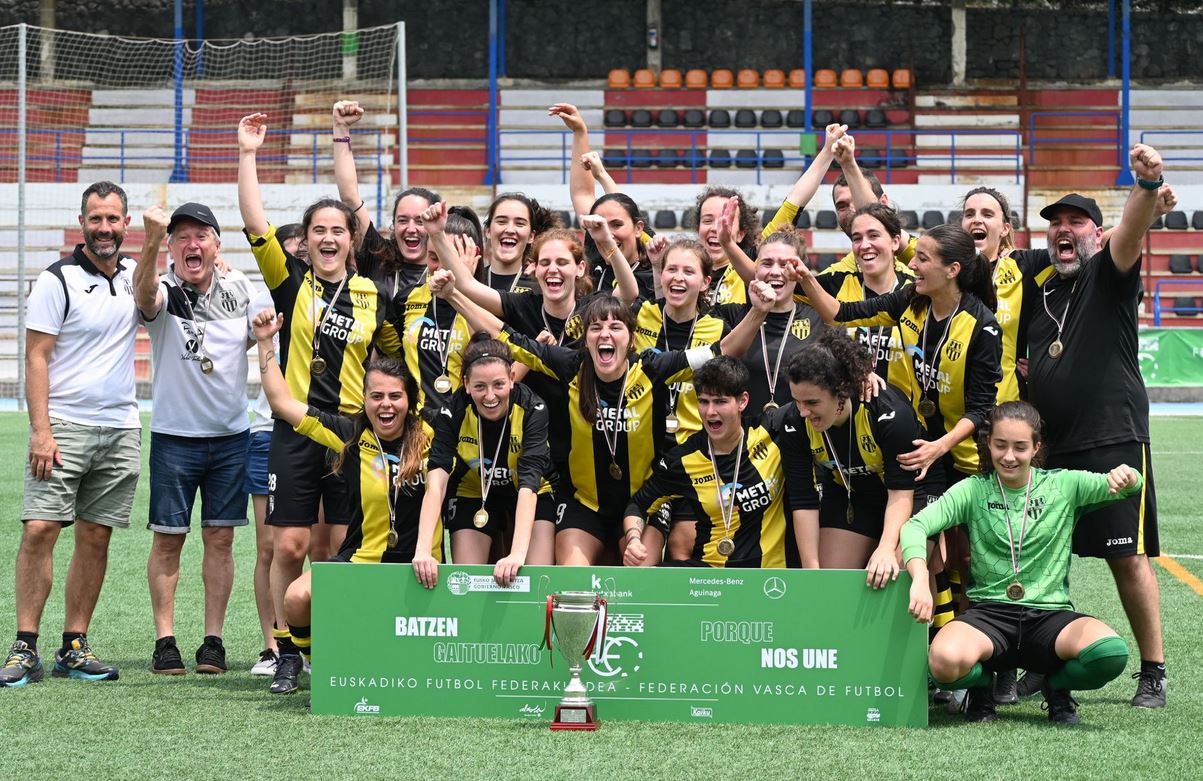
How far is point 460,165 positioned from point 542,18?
428 centimetres

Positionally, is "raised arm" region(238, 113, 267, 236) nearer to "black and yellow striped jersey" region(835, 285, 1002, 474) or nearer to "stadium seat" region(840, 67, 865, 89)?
"black and yellow striped jersey" region(835, 285, 1002, 474)

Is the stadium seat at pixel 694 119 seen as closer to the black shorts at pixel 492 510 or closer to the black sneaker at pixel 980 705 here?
the black shorts at pixel 492 510

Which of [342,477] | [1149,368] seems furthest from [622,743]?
[1149,368]

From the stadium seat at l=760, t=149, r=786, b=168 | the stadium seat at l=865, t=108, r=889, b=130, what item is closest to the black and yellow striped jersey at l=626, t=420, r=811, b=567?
the stadium seat at l=760, t=149, r=786, b=168

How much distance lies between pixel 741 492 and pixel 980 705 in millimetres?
1152

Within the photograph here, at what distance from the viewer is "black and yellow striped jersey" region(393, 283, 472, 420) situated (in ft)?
20.1

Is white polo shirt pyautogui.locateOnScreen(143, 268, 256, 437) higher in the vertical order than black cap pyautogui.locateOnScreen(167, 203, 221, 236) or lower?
lower

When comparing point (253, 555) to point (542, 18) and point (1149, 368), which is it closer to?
point (1149, 368)

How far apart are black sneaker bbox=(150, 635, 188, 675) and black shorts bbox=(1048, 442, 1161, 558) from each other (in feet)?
11.7

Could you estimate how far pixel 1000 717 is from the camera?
520 cm

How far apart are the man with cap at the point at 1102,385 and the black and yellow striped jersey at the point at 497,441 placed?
1915mm

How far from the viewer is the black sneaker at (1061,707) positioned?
504cm

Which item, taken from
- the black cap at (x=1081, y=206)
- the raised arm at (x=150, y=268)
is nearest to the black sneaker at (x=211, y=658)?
the raised arm at (x=150, y=268)

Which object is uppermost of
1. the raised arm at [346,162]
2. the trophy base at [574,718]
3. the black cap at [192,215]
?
the raised arm at [346,162]
